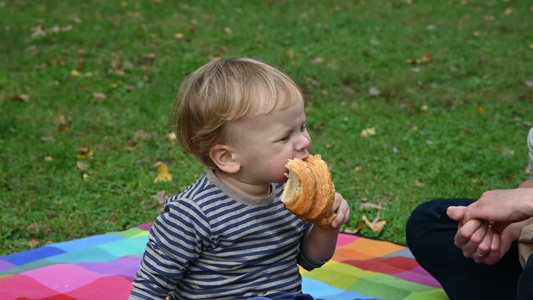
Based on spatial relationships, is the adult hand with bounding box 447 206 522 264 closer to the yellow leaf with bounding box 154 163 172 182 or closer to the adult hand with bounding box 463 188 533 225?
the adult hand with bounding box 463 188 533 225

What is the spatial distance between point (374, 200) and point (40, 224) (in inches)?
89.3

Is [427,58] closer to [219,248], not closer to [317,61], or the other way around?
[317,61]

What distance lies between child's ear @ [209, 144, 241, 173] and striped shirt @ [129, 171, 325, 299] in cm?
7

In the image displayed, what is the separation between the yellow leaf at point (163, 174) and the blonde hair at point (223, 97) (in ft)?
8.00

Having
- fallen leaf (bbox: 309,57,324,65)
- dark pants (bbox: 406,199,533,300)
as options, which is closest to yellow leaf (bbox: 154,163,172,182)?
dark pants (bbox: 406,199,533,300)

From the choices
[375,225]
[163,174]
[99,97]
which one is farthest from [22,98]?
[375,225]

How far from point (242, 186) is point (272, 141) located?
0.73 ft

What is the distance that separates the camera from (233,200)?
6.59 ft

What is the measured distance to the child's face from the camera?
1.90 metres

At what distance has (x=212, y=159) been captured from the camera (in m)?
2.02

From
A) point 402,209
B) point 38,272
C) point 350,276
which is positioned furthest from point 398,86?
point 38,272

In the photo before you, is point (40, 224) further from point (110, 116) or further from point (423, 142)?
point (423, 142)

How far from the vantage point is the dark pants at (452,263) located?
8.16 ft

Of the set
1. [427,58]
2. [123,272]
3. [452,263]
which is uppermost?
[452,263]
